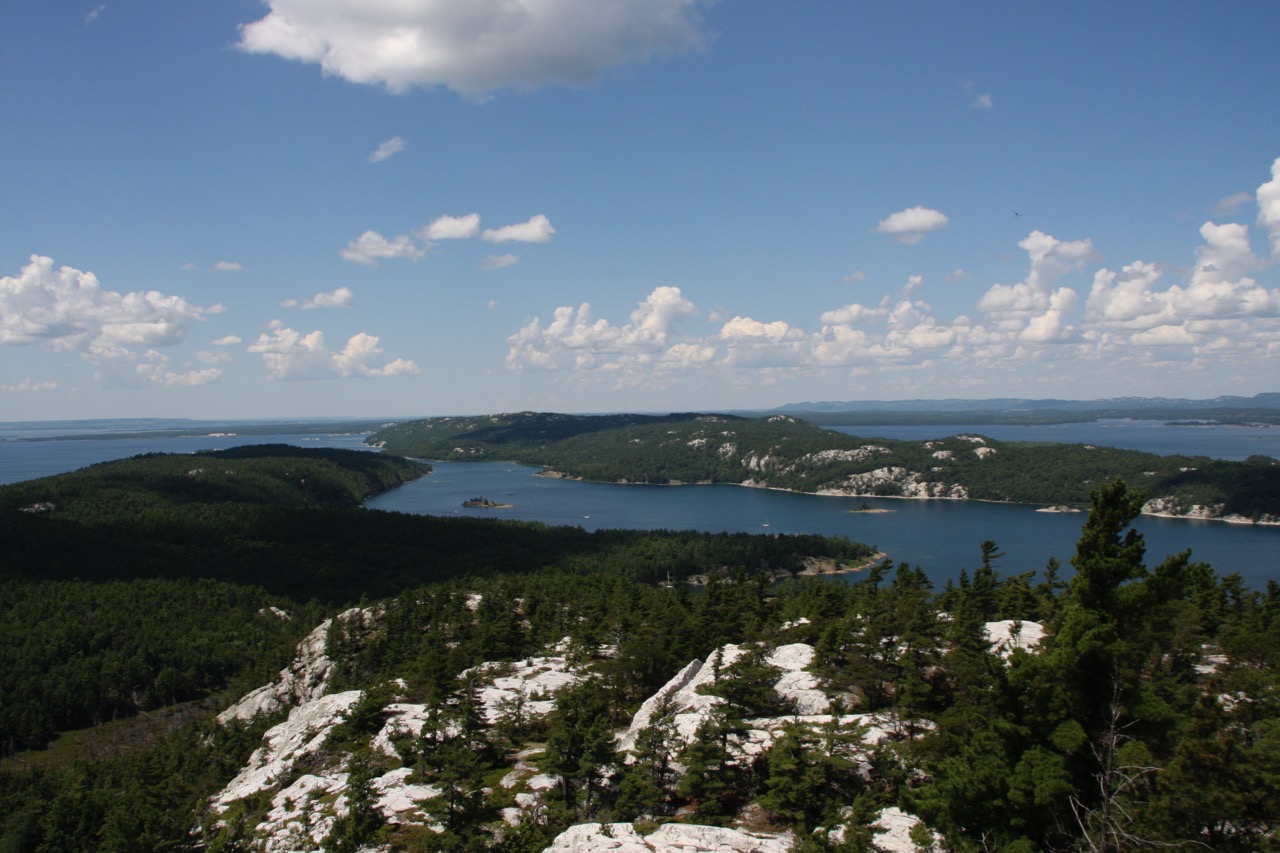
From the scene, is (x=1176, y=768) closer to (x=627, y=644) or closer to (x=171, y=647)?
(x=627, y=644)

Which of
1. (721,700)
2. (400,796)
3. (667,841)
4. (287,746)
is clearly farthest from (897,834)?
(287,746)

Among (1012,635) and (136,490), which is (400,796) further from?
(136,490)

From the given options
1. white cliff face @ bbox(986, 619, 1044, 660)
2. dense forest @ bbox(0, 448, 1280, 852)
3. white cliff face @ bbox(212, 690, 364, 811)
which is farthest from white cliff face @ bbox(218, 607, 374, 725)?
white cliff face @ bbox(986, 619, 1044, 660)

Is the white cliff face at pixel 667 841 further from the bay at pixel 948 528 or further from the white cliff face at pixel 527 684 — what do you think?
the bay at pixel 948 528

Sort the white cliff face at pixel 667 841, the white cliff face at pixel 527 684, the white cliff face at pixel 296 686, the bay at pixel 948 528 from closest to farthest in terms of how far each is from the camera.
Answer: the white cliff face at pixel 667 841
the white cliff face at pixel 527 684
the white cliff face at pixel 296 686
the bay at pixel 948 528

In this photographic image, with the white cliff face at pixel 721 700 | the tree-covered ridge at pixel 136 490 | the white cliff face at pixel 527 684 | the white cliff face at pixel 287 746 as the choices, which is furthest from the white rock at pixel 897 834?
the tree-covered ridge at pixel 136 490

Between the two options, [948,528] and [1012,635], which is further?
[948,528]

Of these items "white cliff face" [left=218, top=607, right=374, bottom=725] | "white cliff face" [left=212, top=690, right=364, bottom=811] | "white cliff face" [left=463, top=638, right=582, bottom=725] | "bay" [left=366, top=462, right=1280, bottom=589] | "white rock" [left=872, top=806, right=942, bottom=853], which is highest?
"white rock" [left=872, top=806, right=942, bottom=853]

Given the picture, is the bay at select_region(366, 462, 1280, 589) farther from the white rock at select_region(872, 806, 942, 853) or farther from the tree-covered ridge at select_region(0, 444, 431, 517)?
the white rock at select_region(872, 806, 942, 853)
